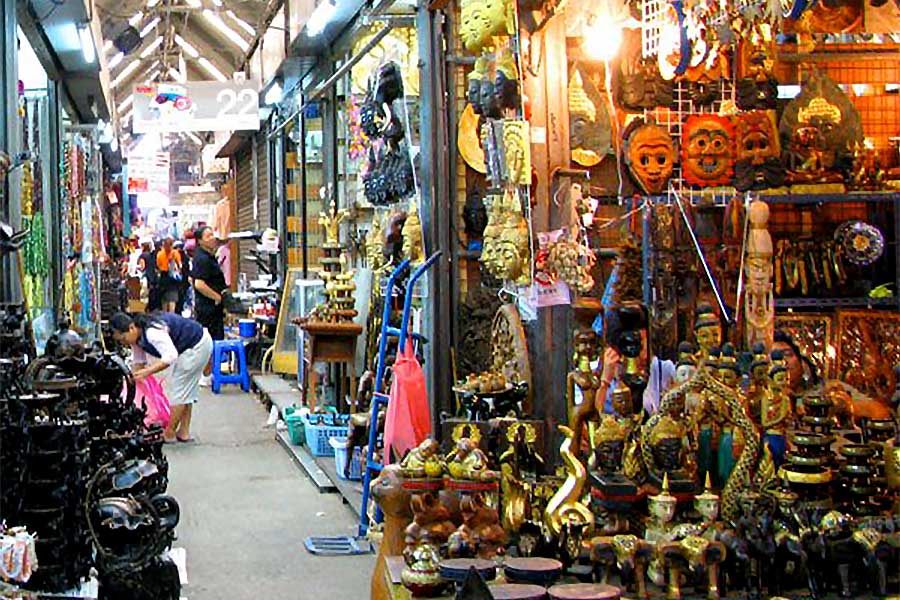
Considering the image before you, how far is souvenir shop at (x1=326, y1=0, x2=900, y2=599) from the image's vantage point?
3.50 m

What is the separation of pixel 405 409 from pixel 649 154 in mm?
1596

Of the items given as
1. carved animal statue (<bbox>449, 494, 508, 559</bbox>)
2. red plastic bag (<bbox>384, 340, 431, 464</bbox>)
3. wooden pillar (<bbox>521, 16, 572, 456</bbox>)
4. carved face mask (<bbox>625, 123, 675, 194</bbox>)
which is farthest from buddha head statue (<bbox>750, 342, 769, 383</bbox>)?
red plastic bag (<bbox>384, 340, 431, 464</bbox>)

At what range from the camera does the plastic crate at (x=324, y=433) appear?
8438mm

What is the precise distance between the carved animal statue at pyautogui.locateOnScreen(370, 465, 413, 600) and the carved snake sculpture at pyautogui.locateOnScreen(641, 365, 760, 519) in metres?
0.75

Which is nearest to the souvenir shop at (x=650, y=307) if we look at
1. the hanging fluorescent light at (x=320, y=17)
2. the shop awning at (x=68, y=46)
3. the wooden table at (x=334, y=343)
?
the wooden table at (x=334, y=343)

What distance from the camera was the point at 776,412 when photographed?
12.7 ft

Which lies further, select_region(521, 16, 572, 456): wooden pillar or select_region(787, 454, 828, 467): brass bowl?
select_region(521, 16, 572, 456): wooden pillar

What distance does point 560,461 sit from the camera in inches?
197

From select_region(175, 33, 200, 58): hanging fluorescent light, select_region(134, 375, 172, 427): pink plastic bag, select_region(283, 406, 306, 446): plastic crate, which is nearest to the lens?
select_region(134, 375, 172, 427): pink plastic bag

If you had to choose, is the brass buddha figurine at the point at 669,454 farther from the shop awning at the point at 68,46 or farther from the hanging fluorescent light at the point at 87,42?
the hanging fluorescent light at the point at 87,42

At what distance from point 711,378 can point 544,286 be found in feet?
4.11

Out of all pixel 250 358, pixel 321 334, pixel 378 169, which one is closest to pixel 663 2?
pixel 378 169

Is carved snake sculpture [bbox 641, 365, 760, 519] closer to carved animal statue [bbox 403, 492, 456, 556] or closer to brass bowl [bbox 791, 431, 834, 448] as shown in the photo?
brass bowl [bbox 791, 431, 834, 448]

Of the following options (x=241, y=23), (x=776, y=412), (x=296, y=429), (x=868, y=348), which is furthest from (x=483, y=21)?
(x=241, y=23)
